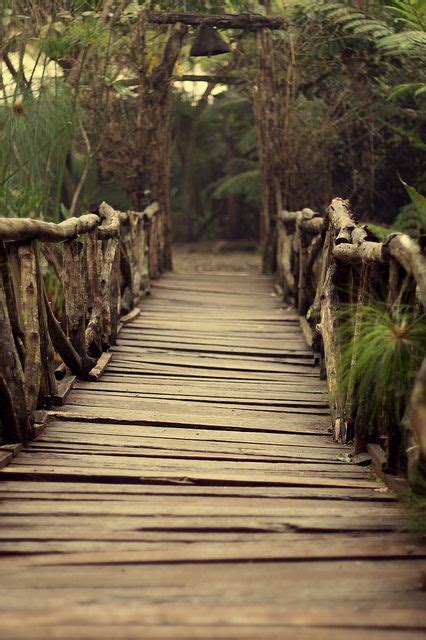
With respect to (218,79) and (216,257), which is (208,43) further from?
(216,257)

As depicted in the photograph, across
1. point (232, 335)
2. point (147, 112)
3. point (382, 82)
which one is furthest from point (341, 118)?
point (232, 335)

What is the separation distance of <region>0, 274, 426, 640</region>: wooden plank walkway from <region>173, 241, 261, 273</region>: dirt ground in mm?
6306

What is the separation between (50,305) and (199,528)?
2.11 m

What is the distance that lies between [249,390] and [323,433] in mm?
918

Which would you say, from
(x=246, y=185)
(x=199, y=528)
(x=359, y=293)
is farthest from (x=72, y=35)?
(x=199, y=528)

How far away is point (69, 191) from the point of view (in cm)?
1212

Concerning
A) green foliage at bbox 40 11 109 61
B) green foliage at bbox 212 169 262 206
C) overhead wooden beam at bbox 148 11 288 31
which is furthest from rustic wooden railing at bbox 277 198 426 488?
green foliage at bbox 212 169 262 206

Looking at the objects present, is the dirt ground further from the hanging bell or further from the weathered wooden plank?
the weathered wooden plank

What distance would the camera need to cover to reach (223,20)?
910 centimetres

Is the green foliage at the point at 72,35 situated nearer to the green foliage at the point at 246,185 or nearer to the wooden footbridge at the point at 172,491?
the wooden footbridge at the point at 172,491

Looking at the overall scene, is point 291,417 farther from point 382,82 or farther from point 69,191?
point 69,191

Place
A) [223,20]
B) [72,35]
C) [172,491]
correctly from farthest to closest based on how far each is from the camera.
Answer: [223,20], [72,35], [172,491]

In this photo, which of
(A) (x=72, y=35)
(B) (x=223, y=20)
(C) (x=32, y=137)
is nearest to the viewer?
(C) (x=32, y=137)

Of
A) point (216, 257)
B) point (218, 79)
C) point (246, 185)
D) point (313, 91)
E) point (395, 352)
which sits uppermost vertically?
point (218, 79)
